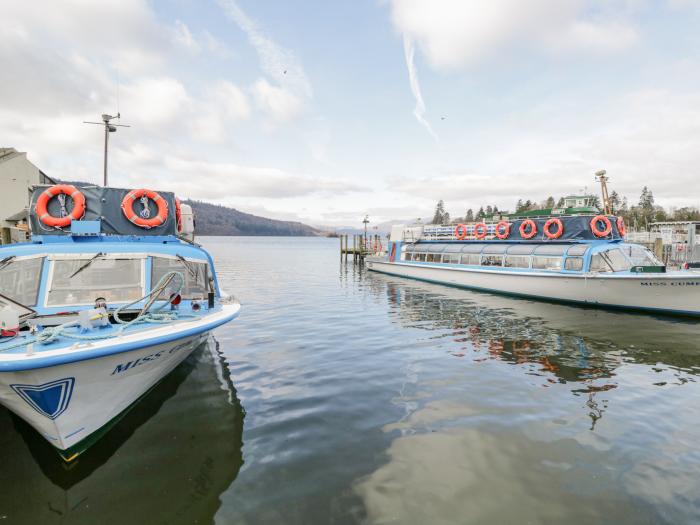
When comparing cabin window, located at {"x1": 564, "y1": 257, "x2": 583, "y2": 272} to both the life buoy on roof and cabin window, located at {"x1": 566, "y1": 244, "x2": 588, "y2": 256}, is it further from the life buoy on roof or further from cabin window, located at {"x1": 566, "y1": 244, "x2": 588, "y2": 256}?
the life buoy on roof

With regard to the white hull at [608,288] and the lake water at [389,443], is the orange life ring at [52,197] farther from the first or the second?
the white hull at [608,288]

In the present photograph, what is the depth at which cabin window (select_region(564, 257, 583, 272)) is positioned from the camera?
19494 millimetres

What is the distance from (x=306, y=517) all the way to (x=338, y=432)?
2095 mm

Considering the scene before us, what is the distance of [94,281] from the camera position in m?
8.04

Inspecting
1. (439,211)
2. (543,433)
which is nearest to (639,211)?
(439,211)

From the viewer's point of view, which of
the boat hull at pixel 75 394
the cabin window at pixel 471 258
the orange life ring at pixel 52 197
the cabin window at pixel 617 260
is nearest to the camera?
the boat hull at pixel 75 394

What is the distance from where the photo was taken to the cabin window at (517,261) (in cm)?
2247

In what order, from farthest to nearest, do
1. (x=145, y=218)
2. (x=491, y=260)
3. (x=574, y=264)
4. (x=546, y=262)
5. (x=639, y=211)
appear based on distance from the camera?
(x=639, y=211) → (x=491, y=260) → (x=546, y=262) → (x=574, y=264) → (x=145, y=218)

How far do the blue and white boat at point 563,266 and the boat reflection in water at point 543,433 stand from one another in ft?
14.3

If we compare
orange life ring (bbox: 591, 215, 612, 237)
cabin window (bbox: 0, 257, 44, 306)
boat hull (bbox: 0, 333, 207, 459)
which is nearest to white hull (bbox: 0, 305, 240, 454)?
boat hull (bbox: 0, 333, 207, 459)

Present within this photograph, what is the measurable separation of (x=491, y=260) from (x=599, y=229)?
636 cm

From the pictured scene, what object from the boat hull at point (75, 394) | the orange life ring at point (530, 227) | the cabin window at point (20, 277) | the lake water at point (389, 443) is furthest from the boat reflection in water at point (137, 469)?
the orange life ring at point (530, 227)

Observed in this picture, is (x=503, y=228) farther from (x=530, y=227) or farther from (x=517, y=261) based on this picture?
(x=517, y=261)

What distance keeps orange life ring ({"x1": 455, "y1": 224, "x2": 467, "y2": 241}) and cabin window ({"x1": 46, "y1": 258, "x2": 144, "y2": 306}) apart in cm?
2424
